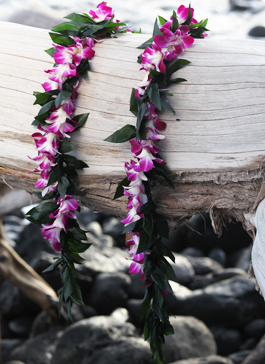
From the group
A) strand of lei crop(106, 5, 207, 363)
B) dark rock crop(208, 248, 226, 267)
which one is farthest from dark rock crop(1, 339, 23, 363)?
strand of lei crop(106, 5, 207, 363)

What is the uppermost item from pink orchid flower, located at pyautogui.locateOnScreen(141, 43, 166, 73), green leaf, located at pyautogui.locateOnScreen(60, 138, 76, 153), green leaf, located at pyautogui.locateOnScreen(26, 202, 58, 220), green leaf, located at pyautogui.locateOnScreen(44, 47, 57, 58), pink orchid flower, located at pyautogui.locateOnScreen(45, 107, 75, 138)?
pink orchid flower, located at pyautogui.locateOnScreen(141, 43, 166, 73)

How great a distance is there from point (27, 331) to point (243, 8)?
4562 mm

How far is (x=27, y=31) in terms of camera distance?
5.24 ft

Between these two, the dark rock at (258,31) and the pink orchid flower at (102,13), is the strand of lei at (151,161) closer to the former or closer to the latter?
the pink orchid flower at (102,13)

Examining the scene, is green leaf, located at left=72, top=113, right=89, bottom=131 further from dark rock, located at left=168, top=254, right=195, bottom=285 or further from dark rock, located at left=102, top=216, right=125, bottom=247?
dark rock, located at left=102, top=216, right=125, bottom=247

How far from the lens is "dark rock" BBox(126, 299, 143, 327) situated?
4.33 meters

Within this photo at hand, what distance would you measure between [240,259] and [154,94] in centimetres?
463

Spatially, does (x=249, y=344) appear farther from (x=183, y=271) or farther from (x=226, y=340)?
(x=183, y=271)

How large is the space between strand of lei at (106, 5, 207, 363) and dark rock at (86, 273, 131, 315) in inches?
127

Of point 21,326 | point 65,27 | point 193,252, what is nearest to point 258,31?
point 193,252

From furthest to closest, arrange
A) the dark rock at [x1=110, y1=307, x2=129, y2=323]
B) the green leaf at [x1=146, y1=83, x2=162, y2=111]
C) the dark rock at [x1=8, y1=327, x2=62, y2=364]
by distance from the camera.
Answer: the dark rock at [x1=110, y1=307, x2=129, y2=323], the dark rock at [x1=8, y1=327, x2=62, y2=364], the green leaf at [x1=146, y1=83, x2=162, y2=111]

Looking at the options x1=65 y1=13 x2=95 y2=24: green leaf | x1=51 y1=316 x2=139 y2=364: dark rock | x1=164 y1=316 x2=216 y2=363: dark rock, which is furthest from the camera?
x1=164 y1=316 x2=216 y2=363: dark rock

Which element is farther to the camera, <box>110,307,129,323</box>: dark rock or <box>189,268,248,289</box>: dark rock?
<box>189,268,248,289</box>: dark rock

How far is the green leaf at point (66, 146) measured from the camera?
4.37 feet
